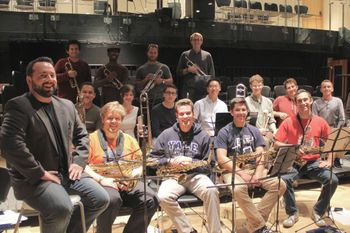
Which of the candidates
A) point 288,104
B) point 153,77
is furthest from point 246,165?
point 153,77

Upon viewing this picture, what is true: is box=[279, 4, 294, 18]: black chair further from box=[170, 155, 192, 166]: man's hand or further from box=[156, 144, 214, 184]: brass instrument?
box=[170, 155, 192, 166]: man's hand

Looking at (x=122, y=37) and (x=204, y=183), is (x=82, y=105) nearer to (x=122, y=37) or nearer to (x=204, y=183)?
(x=204, y=183)

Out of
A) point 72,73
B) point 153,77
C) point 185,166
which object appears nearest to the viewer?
point 185,166

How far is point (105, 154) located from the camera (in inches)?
153

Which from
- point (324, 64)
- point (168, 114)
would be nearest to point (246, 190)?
point (168, 114)

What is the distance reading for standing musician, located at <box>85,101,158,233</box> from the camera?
11.9 feet

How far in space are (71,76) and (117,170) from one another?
100 inches

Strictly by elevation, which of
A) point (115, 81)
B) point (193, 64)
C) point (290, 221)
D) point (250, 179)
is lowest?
point (290, 221)

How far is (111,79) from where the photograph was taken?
20.8 ft

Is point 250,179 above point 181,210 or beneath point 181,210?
above

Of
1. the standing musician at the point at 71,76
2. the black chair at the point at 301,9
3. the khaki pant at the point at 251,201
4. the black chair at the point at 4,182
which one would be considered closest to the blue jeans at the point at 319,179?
the khaki pant at the point at 251,201

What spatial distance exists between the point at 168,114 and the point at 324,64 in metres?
8.09

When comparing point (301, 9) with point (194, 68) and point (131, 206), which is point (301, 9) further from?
point (131, 206)

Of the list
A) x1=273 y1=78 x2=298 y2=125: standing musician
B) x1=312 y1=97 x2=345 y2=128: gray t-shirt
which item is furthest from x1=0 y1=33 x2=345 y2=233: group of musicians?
x1=312 y1=97 x2=345 y2=128: gray t-shirt
